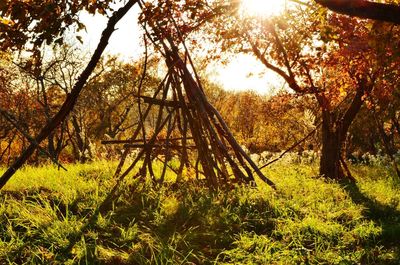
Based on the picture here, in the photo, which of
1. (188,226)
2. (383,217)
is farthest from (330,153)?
(188,226)

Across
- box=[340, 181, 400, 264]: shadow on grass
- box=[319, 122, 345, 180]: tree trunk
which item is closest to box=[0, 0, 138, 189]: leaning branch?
box=[340, 181, 400, 264]: shadow on grass

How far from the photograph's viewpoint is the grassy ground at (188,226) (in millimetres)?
3984

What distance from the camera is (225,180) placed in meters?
6.23

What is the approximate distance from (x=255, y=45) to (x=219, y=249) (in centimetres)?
802

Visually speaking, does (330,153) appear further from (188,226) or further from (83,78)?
(83,78)

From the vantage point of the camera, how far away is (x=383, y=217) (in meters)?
6.03

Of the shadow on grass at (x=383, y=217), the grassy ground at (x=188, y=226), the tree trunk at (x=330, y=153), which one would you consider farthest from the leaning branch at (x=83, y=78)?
the tree trunk at (x=330, y=153)

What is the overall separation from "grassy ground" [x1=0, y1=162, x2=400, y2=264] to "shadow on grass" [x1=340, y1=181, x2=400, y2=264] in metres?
0.02

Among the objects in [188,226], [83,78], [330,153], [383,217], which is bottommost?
[188,226]

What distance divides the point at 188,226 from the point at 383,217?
10.4 ft

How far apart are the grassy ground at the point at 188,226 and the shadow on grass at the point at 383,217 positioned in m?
0.02

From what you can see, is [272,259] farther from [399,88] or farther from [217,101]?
[217,101]

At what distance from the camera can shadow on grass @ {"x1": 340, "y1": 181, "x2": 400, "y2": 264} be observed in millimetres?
4793

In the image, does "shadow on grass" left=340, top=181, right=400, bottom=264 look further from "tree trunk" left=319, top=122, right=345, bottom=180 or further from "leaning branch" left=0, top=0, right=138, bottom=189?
"leaning branch" left=0, top=0, right=138, bottom=189
